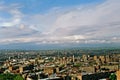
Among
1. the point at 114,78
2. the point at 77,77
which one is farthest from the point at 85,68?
the point at 114,78

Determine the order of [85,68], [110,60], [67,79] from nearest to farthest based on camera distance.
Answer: [67,79], [85,68], [110,60]

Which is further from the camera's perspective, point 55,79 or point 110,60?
point 110,60

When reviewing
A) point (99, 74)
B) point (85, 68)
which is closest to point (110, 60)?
point (85, 68)

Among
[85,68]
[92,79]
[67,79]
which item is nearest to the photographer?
[67,79]

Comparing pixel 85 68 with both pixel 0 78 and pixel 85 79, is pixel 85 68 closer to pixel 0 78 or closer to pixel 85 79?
pixel 85 79

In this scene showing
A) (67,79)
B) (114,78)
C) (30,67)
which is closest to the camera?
(114,78)

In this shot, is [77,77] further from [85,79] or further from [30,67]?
[30,67]

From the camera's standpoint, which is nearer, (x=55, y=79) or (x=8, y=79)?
(x=55, y=79)

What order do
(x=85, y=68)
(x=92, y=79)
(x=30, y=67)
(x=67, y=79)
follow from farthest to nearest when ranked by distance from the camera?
(x=30, y=67), (x=85, y=68), (x=92, y=79), (x=67, y=79)
